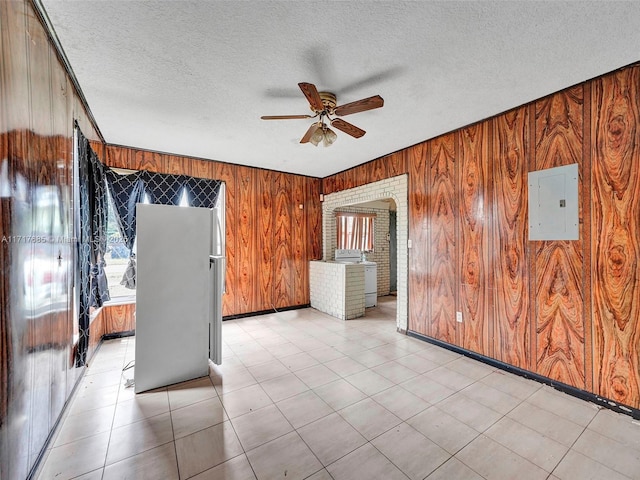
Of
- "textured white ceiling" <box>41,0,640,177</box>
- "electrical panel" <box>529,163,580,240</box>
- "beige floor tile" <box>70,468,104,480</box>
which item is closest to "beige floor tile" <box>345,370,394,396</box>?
"beige floor tile" <box>70,468,104,480</box>

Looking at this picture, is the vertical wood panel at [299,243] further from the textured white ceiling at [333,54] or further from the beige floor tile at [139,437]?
the beige floor tile at [139,437]

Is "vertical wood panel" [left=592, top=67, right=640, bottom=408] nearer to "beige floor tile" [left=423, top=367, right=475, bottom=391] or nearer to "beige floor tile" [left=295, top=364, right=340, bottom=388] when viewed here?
"beige floor tile" [left=423, top=367, right=475, bottom=391]

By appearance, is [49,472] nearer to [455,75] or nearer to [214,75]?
[214,75]

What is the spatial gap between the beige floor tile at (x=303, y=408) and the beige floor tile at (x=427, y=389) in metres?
0.84

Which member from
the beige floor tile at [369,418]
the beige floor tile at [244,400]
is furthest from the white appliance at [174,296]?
the beige floor tile at [369,418]

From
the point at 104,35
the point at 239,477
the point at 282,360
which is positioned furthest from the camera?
the point at 282,360

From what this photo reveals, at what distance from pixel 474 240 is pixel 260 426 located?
9.54 ft

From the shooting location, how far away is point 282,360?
323cm

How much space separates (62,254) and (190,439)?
1673mm

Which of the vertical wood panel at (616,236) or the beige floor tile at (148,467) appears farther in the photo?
the vertical wood panel at (616,236)

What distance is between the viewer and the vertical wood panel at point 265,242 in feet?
17.2

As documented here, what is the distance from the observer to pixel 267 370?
2.98 m

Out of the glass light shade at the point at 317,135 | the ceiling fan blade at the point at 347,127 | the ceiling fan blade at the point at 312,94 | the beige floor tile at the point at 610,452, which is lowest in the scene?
the beige floor tile at the point at 610,452

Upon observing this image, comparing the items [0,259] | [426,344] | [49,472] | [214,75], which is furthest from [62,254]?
[426,344]
